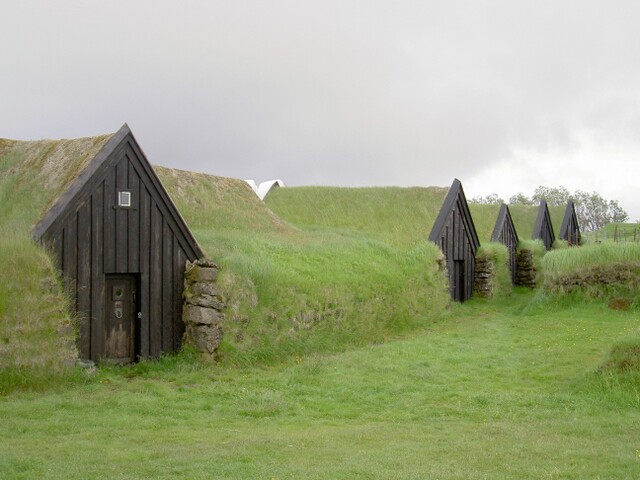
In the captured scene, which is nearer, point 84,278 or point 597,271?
point 84,278

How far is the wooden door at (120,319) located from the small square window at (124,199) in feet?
5.51

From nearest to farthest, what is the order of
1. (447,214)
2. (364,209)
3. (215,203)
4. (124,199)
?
(124,199), (215,203), (447,214), (364,209)

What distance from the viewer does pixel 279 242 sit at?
24594 millimetres

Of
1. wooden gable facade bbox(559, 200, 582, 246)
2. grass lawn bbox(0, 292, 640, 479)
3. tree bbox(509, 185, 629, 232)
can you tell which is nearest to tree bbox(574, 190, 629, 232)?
tree bbox(509, 185, 629, 232)

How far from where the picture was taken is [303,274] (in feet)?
71.1

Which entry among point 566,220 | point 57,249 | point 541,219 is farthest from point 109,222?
point 566,220

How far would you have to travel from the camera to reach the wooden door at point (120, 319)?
56.6 ft

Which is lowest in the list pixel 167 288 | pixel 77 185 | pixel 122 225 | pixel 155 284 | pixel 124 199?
pixel 167 288

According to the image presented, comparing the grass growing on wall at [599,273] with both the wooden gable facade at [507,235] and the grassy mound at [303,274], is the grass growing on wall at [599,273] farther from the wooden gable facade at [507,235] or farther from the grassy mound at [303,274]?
the wooden gable facade at [507,235]

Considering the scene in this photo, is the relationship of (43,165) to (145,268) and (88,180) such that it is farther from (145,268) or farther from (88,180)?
(145,268)

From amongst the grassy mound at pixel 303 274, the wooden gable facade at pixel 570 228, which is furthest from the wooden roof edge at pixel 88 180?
the wooden gable facade at pixel 570 228

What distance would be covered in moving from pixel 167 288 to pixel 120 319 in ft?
4.59

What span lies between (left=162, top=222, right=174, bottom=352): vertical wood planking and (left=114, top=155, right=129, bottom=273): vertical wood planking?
1038 millimetres

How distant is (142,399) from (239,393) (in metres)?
1.91
